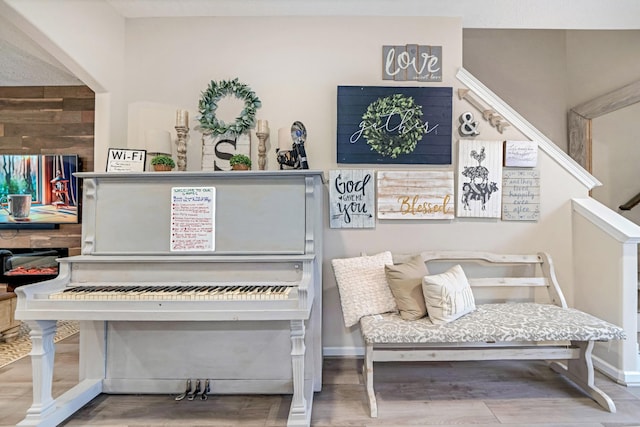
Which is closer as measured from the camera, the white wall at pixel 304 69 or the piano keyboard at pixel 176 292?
the piano keyboard at pixel 176 292

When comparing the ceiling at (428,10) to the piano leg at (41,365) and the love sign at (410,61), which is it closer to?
the love sign at (410,61)

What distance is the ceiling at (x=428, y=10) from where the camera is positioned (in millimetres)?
2455

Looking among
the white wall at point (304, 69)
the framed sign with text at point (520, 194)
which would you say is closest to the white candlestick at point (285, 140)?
the white wall at point (304, 69)

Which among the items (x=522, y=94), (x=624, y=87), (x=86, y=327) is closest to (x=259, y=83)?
(x=86, y=327)

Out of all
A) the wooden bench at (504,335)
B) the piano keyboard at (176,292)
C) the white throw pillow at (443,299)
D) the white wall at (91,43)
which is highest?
the white wall at (91,43)

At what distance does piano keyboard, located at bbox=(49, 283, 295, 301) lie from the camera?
1.64m

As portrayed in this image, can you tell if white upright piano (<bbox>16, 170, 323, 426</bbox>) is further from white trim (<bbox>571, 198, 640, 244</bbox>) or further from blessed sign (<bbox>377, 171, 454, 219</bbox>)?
white trim (<bbox>571, 198, 640, 244</bbox>)

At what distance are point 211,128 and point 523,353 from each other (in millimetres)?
2647

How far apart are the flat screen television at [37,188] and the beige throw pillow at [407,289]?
332 cm

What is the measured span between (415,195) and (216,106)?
1732 millimetres

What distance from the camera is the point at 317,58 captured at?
2.61m

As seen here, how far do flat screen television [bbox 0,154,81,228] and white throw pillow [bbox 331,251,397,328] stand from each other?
118 inches

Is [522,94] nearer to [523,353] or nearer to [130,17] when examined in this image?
[523,353]

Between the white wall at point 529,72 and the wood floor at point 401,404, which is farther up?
the white wall at point 529,72
